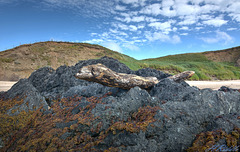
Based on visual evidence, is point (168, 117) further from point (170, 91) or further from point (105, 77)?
point (105, 77)

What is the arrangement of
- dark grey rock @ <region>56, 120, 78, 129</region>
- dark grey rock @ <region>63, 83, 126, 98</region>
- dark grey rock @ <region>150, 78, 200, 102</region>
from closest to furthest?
dark grey rock @ <region>56, 120, 78, 129</region>, dark grey rock @ <region>150, 78, 200, 102</region>, dark grey rock @ <region>63, 83, 126, 98</region>

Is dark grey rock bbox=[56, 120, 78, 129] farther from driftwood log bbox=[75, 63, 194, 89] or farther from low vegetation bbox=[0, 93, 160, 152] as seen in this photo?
driftwood log bbox=[75, 63, 194, 89]

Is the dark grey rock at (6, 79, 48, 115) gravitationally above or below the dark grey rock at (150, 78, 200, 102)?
below

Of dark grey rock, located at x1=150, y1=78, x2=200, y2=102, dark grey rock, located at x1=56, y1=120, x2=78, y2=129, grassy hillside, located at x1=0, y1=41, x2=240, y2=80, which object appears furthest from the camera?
grassy hillside, located at x1=0, y1=41, x2=240, y2=80

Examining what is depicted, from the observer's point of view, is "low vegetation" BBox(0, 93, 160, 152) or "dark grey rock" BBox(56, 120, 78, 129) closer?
"low vegetation" BBox(0, 93, 160, 152)

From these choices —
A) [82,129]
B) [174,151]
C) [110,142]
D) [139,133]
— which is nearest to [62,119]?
[82,129]

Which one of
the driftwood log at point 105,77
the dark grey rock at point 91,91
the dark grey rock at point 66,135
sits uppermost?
the driftwood log at point 105,77

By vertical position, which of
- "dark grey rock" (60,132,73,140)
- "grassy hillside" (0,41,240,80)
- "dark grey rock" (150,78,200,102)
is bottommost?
"dark grey rock" (60,132,73,140)

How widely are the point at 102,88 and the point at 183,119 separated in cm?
241

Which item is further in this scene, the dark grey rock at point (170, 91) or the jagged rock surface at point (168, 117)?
the dark grey rock at point (170, 91)

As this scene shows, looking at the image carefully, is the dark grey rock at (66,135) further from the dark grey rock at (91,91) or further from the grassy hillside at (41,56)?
the grassy hillside at (41,56)

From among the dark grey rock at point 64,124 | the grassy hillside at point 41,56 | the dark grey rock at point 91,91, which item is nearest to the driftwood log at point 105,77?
the dark grey rock at point 91,91

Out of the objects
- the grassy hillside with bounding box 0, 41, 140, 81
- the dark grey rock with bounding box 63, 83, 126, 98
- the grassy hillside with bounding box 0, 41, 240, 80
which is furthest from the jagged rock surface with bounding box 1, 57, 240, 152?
the grassy hillside with bounding box 0, 41, 140, 81

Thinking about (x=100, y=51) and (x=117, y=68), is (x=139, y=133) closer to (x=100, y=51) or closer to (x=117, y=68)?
(x=117, y=68)
